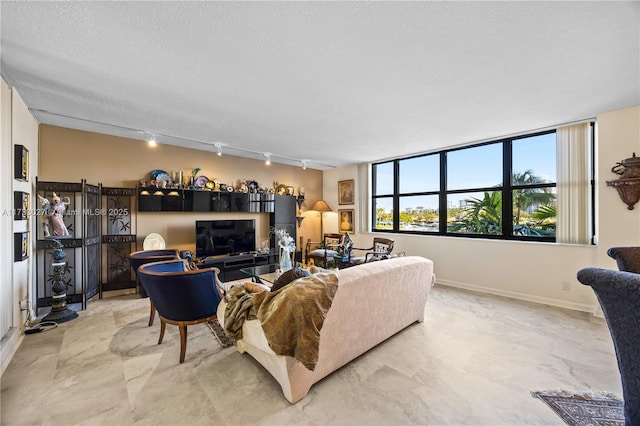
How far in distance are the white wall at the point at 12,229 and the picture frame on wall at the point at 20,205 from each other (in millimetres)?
50

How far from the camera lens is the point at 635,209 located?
10.0 feet

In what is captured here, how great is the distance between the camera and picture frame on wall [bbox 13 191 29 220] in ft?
8.73

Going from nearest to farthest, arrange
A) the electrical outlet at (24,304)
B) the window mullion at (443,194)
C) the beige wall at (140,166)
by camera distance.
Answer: the electrical outlet at (24,304), the beige wall at (140,166), the window mullion at (443,194)

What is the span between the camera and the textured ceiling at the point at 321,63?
5.39 ft

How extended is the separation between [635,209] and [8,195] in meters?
6.69

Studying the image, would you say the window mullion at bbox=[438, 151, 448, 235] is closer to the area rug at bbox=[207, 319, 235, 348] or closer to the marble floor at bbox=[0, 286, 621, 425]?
the marble floor at bbox=[0, 286, 621, 425]

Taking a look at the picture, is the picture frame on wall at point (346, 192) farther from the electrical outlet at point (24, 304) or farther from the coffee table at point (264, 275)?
the electrical outlet at point (24, 304)

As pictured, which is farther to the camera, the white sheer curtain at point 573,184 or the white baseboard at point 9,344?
the white sheer curtain at point 573,184

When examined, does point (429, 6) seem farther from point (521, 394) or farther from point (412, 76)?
point (521, 394)

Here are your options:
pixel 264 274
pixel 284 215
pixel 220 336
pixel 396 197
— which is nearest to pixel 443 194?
pixel 396 197

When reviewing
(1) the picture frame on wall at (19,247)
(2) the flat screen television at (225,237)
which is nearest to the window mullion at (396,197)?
(2) the flat screen television at (225,237)

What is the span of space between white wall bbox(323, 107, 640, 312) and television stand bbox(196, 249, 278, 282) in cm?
307

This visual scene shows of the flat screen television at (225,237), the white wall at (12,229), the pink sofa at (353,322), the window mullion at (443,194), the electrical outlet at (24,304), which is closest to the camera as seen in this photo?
the pink sofa at (353,322)

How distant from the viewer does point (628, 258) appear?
6.37 feet
